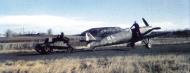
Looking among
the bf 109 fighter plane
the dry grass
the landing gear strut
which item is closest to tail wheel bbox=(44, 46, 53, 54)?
the bf 109 fighter plane

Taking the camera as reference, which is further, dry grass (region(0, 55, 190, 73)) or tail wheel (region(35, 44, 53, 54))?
tail wheel (region(35, 44, 53, 54))

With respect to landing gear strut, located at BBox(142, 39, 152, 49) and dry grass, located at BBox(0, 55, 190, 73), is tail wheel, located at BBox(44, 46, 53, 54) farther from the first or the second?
dry grass, located at BBox(0, 55, 190, 73)

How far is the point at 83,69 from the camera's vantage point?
26.4 metres

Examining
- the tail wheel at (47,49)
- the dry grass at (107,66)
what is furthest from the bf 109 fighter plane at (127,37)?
the dry grass at (107,66)

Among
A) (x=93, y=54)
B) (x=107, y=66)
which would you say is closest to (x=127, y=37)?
(x=93, y=54)

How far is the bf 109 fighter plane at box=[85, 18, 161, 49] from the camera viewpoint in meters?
40.4

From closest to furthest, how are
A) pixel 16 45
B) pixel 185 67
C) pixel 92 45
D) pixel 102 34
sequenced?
pixel 185 67, pixel 92 45, pixel 102 34, pixel 16 45

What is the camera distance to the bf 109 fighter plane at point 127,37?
133ft

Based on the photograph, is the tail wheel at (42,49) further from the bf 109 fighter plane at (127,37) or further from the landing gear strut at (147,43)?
the landing gear strut at (147,43)

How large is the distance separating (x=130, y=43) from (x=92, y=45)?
882 centimetres

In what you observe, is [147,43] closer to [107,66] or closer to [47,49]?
[47,49]

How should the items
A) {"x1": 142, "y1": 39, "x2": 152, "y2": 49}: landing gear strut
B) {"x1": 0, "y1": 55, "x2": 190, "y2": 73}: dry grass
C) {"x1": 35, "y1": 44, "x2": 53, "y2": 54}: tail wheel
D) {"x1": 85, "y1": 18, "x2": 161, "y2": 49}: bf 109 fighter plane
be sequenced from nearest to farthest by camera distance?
{"x1": 0, "y1": 55, "x2": 190, "y2": 73}: dry grass
{"x1": 85, "y1": 18, "x2": 161, "y2": 49}: bf 109 fighter plane
{"x1": 35, "y1": 44, "x2": 53, "y2": 54}: tail wheel
{"x1": 142, "y1": 39, "x2": 152, "y2": 49}: landing gear strut

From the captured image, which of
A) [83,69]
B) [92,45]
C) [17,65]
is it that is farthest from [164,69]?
[92,45]

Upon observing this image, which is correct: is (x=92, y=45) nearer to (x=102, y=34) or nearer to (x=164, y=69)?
(x=102, y=34)
